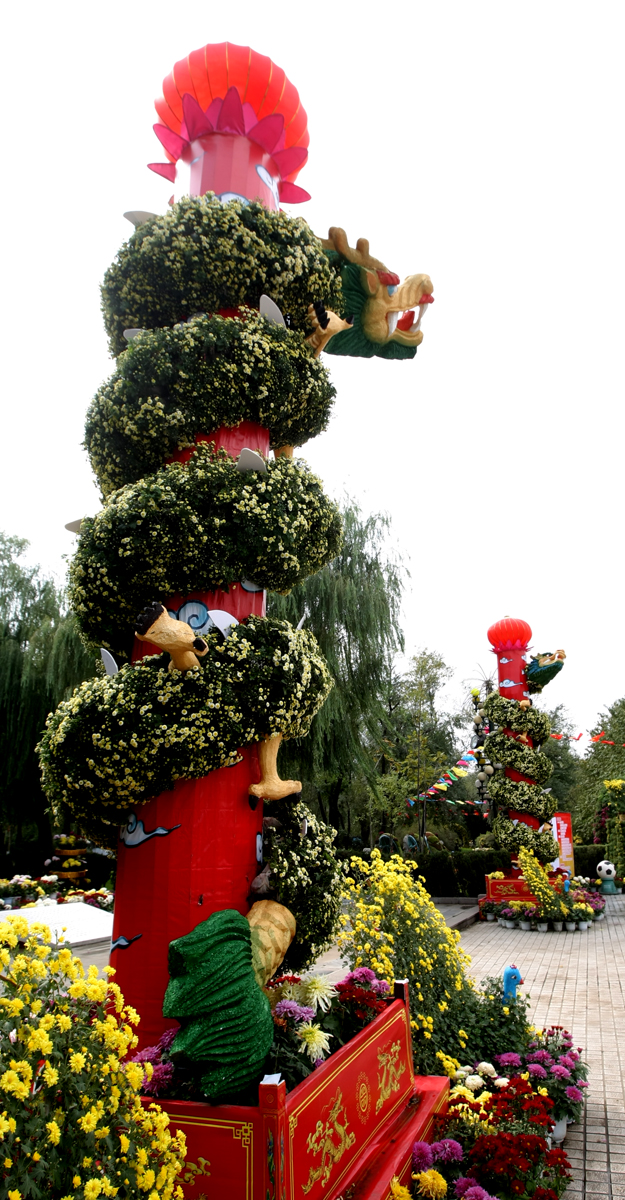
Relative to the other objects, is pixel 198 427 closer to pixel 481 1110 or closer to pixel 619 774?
pixel 481 1110

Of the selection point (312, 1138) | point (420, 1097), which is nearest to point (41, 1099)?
point (312, 1138)

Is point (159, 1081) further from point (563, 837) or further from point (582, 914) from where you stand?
point (563, 837)

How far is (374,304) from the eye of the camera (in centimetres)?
649

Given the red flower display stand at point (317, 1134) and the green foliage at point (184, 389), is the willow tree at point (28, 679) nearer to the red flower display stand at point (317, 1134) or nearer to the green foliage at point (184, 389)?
the green foliage at point (184, 389)

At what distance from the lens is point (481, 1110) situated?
410cm

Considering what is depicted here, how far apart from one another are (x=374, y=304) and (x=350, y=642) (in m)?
8.92

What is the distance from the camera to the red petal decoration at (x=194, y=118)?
222 inches

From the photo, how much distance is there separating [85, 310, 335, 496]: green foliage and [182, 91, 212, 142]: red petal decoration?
1767 mm

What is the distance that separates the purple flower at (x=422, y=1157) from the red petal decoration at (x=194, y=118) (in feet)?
23.4

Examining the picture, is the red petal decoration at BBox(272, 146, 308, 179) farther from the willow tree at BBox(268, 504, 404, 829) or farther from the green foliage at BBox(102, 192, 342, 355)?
the willow tree at BBox(268, 504, 404, 829)

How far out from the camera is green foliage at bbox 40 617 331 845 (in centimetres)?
428

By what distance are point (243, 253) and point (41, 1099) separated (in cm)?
509

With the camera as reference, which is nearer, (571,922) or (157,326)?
(157,326)

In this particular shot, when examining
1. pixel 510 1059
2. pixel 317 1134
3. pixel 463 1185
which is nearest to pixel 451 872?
pixel 510 1059
